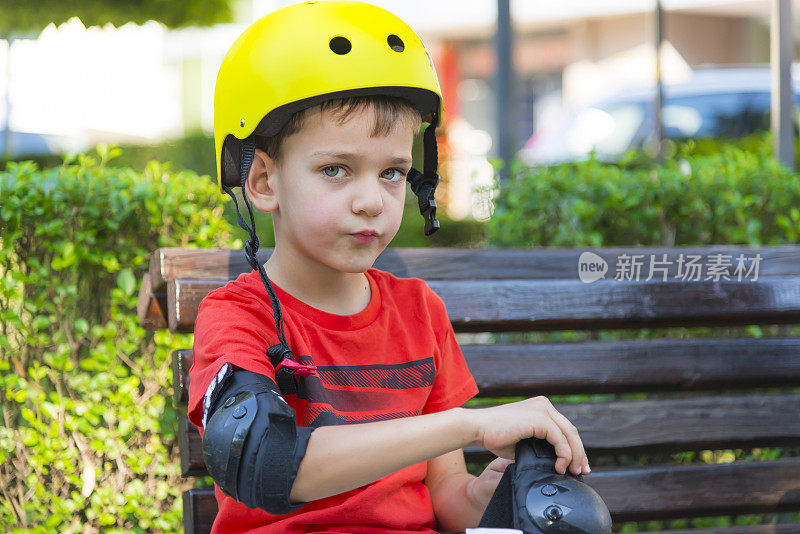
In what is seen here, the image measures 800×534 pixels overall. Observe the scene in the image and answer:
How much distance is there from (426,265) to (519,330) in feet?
1.02

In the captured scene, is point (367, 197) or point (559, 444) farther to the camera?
point (367, 197)

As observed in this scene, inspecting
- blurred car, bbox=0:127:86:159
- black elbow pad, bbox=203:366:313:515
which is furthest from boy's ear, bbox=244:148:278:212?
blurred car, bbox=0:127:86:159

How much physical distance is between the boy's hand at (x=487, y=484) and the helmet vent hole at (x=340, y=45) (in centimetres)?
83

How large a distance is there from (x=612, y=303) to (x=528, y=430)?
1187 millimetres

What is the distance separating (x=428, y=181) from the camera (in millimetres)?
2041

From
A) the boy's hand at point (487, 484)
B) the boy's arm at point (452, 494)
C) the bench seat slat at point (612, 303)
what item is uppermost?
the bench seat slat at point (612, 303)

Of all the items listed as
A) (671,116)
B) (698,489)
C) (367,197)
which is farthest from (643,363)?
(671,116)

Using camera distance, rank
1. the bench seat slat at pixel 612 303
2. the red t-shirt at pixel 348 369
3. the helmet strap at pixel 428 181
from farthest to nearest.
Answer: the bench seat slat at pixel 612 303 < the helmet strap at pixel 428 181 < the red t-shirt at pixel 348 369

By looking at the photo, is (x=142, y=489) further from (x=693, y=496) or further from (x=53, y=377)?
(x=693, y=496)

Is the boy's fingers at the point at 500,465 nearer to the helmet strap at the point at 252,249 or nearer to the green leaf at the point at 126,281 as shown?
the helmet strap at the point at 252,249

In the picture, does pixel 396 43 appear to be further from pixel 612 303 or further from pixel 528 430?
pixel 612 303

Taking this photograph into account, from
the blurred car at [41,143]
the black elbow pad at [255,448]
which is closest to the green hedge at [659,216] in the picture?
the black elbow pad at [255,448]

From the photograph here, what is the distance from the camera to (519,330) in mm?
2652

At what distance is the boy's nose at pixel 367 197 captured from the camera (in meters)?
1.73
